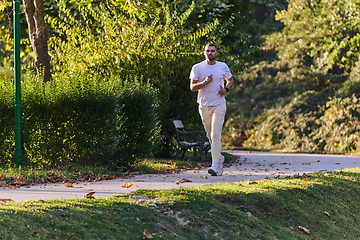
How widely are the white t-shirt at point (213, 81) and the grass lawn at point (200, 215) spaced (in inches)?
64.6

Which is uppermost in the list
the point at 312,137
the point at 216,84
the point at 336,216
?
the point at 216,84

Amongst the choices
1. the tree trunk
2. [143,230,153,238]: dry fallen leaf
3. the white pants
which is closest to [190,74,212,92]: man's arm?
the white pants

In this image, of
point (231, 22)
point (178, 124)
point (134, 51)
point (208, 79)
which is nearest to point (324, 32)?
point (231, 22)

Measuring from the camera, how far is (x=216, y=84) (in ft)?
26.4

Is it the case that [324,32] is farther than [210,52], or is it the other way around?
[324,32]

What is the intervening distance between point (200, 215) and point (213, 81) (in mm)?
3285

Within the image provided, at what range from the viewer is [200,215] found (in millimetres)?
5328

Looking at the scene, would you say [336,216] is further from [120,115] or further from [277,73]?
[277,73]

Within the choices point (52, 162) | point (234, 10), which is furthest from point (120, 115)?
point (234, 10)

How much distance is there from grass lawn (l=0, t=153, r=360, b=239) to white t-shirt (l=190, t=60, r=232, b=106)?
64.6 inches

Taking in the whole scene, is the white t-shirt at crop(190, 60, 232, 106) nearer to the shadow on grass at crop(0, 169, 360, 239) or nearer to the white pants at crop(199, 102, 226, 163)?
the white pants at crop(199, 102, 226, 163)

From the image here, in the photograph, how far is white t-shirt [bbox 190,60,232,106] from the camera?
26.4 feet

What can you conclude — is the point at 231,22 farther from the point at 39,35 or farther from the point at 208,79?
the point at 208,79

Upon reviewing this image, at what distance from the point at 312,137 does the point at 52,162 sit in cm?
1567
